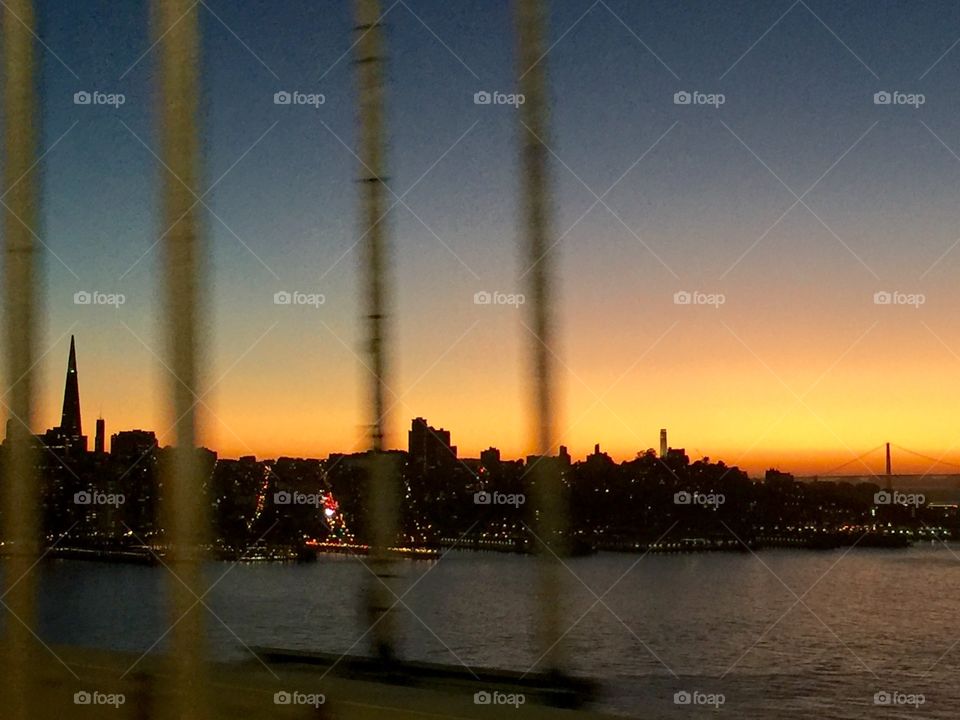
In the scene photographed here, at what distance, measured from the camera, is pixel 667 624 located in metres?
24.9

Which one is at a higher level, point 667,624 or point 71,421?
point 71,421

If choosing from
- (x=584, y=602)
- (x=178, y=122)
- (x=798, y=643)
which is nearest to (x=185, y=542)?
(x=178, y=122)

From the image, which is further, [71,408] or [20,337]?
[71,408]

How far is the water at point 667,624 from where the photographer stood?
530 inches

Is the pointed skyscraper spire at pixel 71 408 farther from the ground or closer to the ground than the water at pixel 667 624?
farther from the ground

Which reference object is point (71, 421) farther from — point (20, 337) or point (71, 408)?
point (20, 337)

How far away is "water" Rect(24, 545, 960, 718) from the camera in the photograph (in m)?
13.5

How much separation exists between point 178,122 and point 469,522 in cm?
526

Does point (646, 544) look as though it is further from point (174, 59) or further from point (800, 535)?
point (174, 59)

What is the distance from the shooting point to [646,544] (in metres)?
12.9

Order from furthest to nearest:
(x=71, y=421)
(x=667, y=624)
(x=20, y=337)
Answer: (x=667, y=624) → (x=71, y=421) → (x=20, y=337)

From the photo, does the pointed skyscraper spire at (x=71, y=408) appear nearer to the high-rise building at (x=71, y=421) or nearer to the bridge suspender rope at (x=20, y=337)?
the high-rise building at (x=71, y=421)

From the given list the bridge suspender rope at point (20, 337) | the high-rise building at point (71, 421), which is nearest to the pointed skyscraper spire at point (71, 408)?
the high-rise building at point (71, 421)

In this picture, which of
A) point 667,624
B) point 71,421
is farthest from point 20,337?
point 667,624
